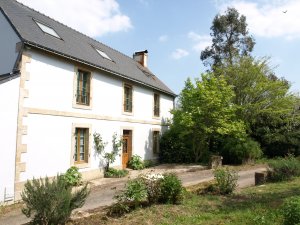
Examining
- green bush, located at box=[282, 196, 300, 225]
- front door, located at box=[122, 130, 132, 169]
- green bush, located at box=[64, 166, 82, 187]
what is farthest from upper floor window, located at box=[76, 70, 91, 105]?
green bush, located at box=[282, 196, 300, 225]

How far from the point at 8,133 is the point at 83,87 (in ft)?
14.2

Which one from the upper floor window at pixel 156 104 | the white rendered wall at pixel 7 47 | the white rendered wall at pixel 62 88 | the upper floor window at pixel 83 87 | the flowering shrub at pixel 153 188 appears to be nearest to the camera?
the flowering shrub at pixel 153 188

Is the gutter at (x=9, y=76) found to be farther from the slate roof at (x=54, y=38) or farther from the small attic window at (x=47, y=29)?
the small attic window at (x=47, y=29)

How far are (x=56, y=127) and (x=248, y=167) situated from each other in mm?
11056

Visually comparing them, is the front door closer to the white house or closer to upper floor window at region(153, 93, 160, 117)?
the white house

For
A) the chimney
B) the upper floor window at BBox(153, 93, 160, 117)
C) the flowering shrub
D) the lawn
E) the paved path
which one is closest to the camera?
the lawn

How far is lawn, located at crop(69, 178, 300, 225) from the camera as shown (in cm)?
641

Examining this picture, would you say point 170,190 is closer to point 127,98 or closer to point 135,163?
point 135,163

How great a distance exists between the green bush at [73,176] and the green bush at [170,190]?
5.11 meters

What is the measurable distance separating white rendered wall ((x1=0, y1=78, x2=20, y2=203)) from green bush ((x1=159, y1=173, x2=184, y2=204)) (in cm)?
487

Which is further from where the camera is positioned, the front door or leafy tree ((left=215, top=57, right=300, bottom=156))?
leafy tree ((left=215, top=57, right=300, bottom=156))

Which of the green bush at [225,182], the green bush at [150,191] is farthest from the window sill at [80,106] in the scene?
the green bush at [225,182]

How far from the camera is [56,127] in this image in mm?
11523

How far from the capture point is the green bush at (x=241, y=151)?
18.4 meters
